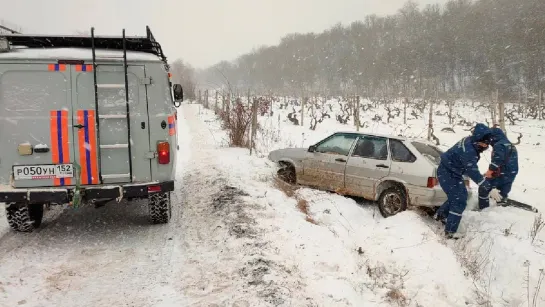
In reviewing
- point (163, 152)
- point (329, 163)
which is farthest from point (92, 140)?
point (329, 163)

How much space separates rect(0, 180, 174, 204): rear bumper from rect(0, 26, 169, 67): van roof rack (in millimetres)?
1993

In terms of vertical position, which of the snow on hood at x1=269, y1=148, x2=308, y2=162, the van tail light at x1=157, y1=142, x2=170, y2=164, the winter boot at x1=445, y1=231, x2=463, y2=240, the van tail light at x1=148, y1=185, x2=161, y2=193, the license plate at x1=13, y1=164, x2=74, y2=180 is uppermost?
the van tail light at x1=157, y1=142, x2=170, y2=164

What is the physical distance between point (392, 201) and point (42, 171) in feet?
18.2

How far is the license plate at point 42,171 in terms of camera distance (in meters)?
4.49

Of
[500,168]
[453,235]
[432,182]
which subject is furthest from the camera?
[500,168]

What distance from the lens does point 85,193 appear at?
4.60 m

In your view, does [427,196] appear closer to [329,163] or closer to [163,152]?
[329,163]

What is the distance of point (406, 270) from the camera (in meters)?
4.32

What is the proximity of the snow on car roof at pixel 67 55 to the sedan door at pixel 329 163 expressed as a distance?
413cm

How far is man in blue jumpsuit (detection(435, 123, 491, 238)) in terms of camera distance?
225 inches

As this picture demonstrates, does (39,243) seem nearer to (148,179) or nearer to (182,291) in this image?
(148,179)

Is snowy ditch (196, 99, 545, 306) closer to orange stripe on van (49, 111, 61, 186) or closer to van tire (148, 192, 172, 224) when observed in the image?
van tire (148, 192, 172, 224)

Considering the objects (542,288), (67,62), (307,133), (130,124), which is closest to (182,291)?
(130,124)

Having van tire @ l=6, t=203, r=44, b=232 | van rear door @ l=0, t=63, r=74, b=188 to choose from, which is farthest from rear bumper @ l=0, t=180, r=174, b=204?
van tire @ l=6, t=203, r=44, b=232
